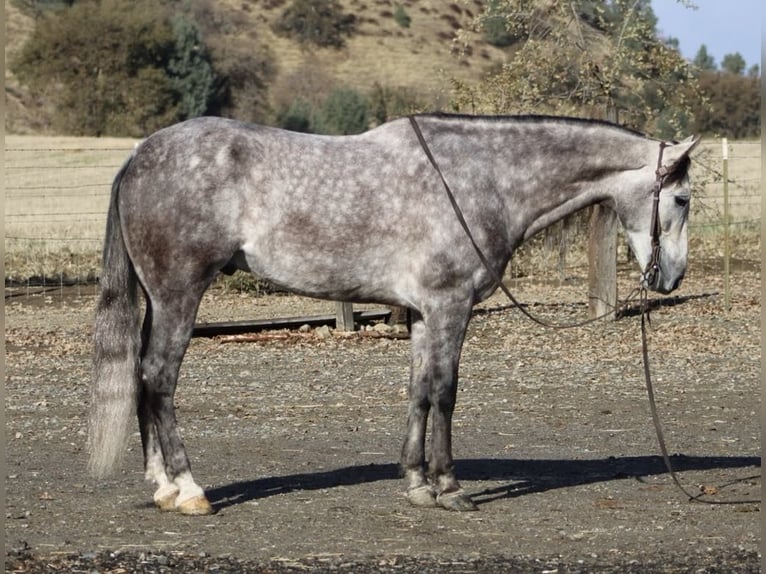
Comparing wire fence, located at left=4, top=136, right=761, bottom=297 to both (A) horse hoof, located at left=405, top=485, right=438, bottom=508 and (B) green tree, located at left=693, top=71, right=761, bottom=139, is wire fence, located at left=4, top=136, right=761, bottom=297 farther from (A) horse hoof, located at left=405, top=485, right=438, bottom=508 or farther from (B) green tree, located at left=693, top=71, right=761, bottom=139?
(B) green tree, located at left=693, top=71, right=761, bottom=139

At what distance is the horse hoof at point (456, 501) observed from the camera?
7621 millimetres

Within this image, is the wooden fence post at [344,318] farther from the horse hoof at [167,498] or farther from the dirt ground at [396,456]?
the horse hoof at [167,498]

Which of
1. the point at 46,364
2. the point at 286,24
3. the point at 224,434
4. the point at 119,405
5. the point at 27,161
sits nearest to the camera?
the point at 119,405

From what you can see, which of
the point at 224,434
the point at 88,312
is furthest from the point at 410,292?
the point at 88,312

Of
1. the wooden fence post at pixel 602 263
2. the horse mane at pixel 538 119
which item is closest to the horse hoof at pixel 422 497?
the horse mane at pixel 538 119

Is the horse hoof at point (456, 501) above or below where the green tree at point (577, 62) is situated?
below

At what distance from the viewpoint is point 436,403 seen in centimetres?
771

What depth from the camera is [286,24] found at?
74.9m

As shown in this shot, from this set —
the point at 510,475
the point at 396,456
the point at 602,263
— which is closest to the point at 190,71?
the point at 602,263

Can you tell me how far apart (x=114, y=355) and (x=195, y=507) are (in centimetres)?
98

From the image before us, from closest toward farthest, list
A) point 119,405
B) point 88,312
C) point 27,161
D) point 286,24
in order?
point 119,405 → point 88,312 → point 27,161 → point 286,24

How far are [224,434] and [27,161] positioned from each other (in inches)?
1291

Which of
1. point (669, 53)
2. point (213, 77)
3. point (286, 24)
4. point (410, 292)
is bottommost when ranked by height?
point (410, 292)

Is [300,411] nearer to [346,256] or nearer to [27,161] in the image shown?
[346,256]
